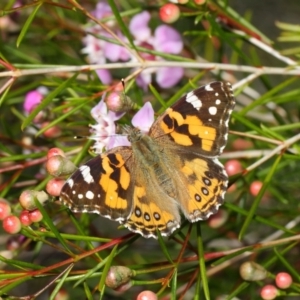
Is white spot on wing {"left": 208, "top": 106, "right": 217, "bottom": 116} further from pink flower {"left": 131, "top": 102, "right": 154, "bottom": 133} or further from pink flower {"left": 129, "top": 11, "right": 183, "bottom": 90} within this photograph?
pink flower {"left": 129, "top": 11, "right": 183, "bottom": 90}

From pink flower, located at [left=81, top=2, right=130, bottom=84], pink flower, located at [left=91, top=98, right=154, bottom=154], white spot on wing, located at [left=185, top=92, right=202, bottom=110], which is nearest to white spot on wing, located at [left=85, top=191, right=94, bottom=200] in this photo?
pink flower, located at [left=91, top=98, right=154, bottom=154]

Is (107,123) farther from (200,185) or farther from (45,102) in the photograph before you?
(200,185)

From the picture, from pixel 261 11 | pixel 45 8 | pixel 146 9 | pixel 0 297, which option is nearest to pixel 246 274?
pixel 0 297

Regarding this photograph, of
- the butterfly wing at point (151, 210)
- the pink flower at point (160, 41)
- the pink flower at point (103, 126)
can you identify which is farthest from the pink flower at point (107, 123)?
the pink flower at point (160, 41)

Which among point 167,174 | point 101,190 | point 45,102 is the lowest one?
point 167,174

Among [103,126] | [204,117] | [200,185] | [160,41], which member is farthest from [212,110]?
[160,41]

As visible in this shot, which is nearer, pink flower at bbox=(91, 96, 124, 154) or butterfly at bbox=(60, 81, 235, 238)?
butterfly at bbox=(60, 81, 235, 238)
